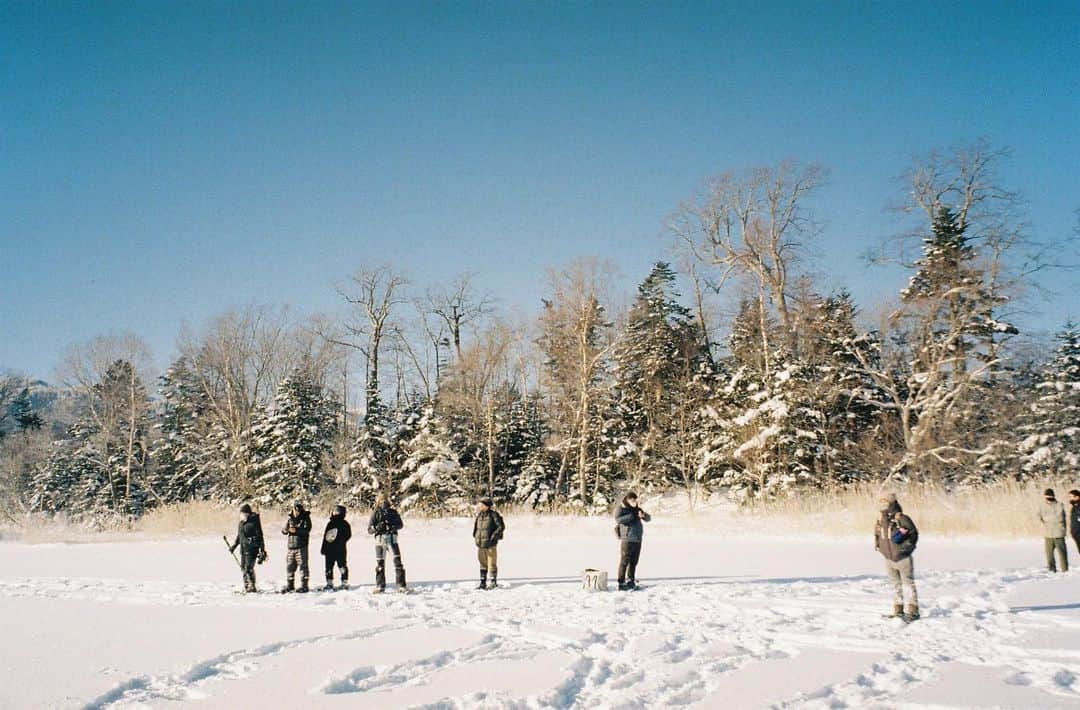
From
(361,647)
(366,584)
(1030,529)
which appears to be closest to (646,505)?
(1030,529)

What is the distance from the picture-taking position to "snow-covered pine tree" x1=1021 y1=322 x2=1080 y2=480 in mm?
30688

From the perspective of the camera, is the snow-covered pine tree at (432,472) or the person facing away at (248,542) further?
the snow-covered pine tree at (432,472)

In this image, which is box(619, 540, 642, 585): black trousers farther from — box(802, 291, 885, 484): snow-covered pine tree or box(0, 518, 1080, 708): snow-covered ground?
box(802, 291, 885, 484): snow-covered pine tree

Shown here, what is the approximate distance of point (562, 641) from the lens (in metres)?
7.97

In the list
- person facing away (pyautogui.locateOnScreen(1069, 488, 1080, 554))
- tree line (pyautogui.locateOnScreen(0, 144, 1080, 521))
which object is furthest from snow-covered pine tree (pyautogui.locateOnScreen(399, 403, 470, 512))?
person facing away (pyautogui.locateOnScreen(1069, 488, 1080, 554))

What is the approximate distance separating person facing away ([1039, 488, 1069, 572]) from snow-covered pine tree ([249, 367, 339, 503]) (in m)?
33.2

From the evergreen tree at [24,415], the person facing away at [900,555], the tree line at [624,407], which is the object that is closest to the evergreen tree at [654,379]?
the tree line at [624,407]

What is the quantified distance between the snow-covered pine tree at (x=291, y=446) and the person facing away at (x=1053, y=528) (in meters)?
33.2

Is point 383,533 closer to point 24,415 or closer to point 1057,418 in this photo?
point 1057,418

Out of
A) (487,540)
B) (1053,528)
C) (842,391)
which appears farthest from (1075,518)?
(842,391)

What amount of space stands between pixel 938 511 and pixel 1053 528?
724cm

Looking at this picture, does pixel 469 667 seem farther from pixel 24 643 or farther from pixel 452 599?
pixel 24 643

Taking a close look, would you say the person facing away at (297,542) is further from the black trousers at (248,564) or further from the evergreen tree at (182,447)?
the evergreen tree at (182,447)

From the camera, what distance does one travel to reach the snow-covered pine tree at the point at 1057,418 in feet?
101
